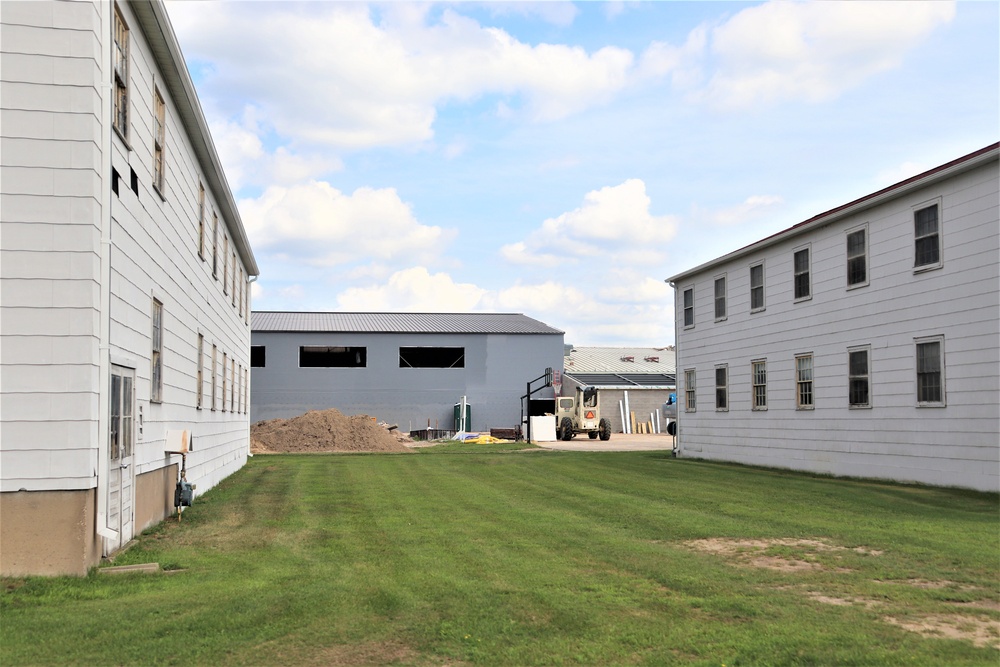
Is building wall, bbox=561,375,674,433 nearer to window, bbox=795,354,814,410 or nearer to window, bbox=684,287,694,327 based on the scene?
window, bbox=684,287,694,327

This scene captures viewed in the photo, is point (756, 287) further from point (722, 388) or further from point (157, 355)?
point (157, 355)

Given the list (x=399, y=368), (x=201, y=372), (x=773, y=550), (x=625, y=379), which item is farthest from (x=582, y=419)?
(x=773, y=550)

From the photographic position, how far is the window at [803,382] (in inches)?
878

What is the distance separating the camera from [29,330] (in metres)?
8.45

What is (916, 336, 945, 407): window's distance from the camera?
57.0 ft

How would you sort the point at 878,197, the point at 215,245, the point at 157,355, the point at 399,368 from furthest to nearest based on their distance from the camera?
the point at 399,368 → the point at 215,245 → the point at 878,197 → the point at 157,355

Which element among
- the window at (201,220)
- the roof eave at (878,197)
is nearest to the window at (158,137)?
the window at (201,220)

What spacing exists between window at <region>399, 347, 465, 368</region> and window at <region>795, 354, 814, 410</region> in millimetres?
32193

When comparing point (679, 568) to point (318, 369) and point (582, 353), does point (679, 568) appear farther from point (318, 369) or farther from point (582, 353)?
point (582, 353)

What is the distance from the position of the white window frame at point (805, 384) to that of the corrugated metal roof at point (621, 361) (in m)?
35.3

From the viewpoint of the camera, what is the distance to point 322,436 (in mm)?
39781

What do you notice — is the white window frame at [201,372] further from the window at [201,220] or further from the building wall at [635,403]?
the building wall at [635,403]

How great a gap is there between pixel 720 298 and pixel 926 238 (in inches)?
379

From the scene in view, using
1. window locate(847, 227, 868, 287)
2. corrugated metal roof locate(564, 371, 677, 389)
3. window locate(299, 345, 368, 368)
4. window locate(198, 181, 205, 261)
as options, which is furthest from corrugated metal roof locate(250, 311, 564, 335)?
window locate(198, 181, 205, 261)
